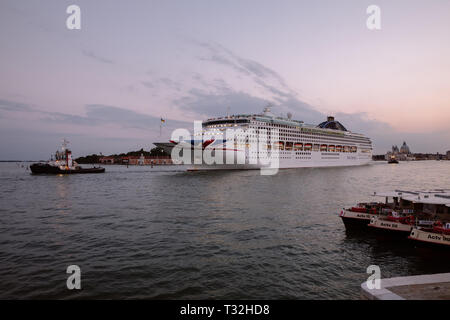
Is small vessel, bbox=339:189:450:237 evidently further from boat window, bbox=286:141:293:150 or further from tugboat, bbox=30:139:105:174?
tugboat, bbox=30:139:105:174

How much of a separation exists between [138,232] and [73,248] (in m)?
3.99

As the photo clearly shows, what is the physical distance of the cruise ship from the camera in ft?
214

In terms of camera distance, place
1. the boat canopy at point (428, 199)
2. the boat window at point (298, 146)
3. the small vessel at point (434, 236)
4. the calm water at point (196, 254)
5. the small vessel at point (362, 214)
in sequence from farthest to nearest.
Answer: the boat window at point (298, 146) < the small vessel at point (362, 214) < the boat canopy at point (428, 199) < the small vessel at point (434, 236) < the calm water at point (196, 254)

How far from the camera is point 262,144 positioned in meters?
76.9

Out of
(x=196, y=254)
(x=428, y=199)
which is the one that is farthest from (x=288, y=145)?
(x=196, y=254)

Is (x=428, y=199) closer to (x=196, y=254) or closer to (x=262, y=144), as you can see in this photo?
(x=196, y=254)

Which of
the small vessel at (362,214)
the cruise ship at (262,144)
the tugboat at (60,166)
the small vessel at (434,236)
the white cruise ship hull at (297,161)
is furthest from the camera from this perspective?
the tugboat at (60,166)

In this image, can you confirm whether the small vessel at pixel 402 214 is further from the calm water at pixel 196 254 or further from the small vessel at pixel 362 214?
the calm water at pixel 196 254

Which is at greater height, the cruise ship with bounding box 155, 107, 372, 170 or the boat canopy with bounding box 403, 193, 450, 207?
the cruise ship with bounding box 155, 107, 372, 170

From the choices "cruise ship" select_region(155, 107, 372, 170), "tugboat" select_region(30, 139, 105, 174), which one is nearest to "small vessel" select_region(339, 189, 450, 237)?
"cruise ship" select_region(155, 107, 372, 170)

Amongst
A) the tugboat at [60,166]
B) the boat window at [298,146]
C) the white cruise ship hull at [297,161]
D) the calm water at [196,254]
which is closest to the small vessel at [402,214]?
the calm water at [196,254]

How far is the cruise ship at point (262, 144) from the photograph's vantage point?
6525 centimetres

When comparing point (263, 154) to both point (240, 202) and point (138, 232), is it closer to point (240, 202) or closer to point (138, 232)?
point (240, 202)
